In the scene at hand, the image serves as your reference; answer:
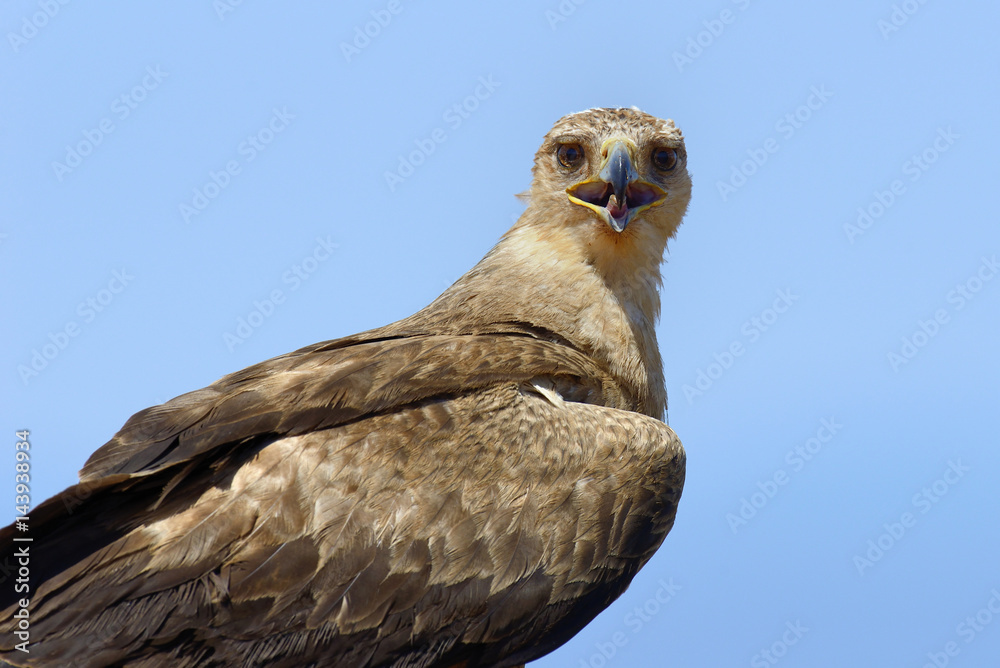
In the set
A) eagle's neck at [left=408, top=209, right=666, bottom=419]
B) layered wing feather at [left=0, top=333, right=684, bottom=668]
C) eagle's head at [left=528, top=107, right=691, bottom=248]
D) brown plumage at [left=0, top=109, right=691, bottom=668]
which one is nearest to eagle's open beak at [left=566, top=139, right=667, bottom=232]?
eagle's head at [left=528, top=107, right=691, bottom=248]

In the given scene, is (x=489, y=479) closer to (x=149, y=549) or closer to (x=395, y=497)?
(x=395, y=497)

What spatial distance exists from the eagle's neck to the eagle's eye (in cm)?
62

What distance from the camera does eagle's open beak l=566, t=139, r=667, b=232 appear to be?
809 cm

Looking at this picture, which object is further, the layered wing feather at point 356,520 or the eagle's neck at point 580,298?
the eagle's neck at point 580,298

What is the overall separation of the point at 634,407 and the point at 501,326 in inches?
45.3

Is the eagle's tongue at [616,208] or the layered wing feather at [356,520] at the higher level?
the eagle's tongue at [616,208]

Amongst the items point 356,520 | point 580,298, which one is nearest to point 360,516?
point 356,520

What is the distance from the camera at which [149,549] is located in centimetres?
593

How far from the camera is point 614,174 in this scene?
8094 mm

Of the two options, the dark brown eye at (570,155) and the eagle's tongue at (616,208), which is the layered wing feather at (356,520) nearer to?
the eagle's tongue at (616,208)

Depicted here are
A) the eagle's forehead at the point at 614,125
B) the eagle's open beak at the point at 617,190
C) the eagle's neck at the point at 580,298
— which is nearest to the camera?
the eagle's neck at the point at 580,298

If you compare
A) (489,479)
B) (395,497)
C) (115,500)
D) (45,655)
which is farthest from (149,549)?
(489,479)

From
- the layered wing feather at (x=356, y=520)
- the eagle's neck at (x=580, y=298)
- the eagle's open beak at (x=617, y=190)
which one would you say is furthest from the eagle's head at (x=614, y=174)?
the layered wing feather at (x=356, y=520)

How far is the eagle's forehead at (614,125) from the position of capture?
834cm
